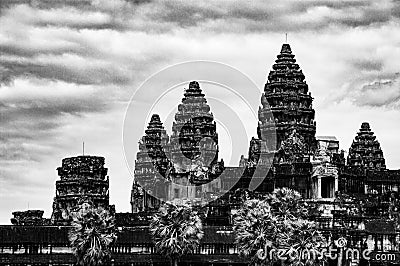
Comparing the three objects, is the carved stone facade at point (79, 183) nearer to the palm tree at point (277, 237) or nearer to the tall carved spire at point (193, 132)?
the tall carved spire at point (193, 132)

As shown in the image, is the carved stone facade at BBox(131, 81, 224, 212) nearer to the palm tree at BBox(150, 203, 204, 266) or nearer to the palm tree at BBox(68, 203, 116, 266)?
the palm tree at BBox(150, 203, 204, 266)

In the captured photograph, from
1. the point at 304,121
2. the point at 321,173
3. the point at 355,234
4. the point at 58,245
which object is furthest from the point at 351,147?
the point at 58,245

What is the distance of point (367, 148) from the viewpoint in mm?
151000

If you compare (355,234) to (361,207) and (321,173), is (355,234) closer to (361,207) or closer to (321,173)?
(361,207)

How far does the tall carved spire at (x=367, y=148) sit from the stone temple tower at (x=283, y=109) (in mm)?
17007

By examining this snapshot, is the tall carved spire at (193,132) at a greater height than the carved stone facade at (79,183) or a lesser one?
greater

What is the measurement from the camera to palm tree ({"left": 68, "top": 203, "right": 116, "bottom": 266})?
Result: 83.9 metres

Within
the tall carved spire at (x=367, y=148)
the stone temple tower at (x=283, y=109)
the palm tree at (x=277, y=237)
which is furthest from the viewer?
the tall carved spire at (x=367, y=148)

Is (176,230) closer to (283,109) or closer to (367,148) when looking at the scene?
(283,109)

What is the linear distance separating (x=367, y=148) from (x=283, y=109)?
2371 cm

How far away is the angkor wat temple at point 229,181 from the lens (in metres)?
99.1

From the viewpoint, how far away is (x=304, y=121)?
133625 mm
